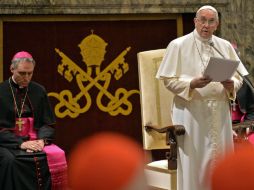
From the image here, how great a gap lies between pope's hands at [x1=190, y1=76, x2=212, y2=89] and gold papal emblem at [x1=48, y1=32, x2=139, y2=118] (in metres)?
2.71

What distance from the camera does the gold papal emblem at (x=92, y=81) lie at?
6117 millimetres

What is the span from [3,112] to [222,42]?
2.03 meters

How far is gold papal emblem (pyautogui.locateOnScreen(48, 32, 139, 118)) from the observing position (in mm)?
6117

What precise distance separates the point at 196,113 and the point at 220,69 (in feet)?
1.57

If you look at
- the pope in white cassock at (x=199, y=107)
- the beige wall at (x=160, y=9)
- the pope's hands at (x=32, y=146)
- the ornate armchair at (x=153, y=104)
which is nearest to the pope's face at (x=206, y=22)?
the pope in white cassock at (x=199, y=107)

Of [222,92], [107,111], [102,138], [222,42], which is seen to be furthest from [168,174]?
[102,138]

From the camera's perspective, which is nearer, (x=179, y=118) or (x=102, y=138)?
(x=102, y=138)

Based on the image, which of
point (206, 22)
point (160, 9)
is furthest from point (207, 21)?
point (160, 9)

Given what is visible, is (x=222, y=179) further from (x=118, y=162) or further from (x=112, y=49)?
(x=112, y=49)

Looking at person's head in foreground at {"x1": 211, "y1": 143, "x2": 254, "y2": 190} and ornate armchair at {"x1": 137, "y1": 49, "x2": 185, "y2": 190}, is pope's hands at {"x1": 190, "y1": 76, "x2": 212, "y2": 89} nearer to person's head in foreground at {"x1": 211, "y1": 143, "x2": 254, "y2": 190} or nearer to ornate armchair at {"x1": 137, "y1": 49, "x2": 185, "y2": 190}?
ornate armchair at {"x1": 137, "y1": 49, "x2": 185, "y2": 190}

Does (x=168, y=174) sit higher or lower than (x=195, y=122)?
lower

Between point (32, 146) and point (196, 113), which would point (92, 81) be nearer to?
point (32, 146)

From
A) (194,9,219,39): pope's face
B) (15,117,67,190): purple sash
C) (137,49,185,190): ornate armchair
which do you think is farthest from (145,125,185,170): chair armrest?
(15,117,67,190): purple sash

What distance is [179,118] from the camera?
12.6 feet
